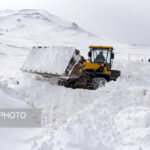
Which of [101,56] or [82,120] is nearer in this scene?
[82,120]

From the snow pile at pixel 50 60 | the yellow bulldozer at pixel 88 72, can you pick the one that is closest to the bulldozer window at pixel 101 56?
the yellow bulldozer at pixel 88 72

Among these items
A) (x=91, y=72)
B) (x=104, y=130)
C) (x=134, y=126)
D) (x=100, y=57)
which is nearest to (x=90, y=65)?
(x=91, y=72)

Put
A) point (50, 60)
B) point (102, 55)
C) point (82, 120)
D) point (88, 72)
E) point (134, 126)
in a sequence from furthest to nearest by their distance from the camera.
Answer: point (102, 55) → point (88, 72) → point (50, 60) → point (82, 120) → point (134, 126)

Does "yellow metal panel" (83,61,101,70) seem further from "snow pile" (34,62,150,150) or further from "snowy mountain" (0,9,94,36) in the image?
"snowy mountain" (0,9,94,36)

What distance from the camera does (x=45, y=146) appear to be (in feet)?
10.7

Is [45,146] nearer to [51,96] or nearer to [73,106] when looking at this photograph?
[73,106]

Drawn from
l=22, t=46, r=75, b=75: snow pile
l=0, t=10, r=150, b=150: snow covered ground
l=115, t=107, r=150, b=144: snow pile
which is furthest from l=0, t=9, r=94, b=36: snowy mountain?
l=115, t=107, r=150, b=144: snow pile

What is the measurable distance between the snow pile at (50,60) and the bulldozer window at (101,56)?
1.96 m

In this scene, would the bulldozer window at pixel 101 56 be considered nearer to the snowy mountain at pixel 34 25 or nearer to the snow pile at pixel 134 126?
the snow pile at pixel 134 126

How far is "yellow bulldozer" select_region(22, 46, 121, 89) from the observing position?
695cm

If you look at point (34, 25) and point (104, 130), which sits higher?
point (34, 25)

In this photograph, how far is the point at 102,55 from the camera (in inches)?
341

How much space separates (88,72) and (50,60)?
1.65 meters

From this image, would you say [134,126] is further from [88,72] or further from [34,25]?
[34,25]
